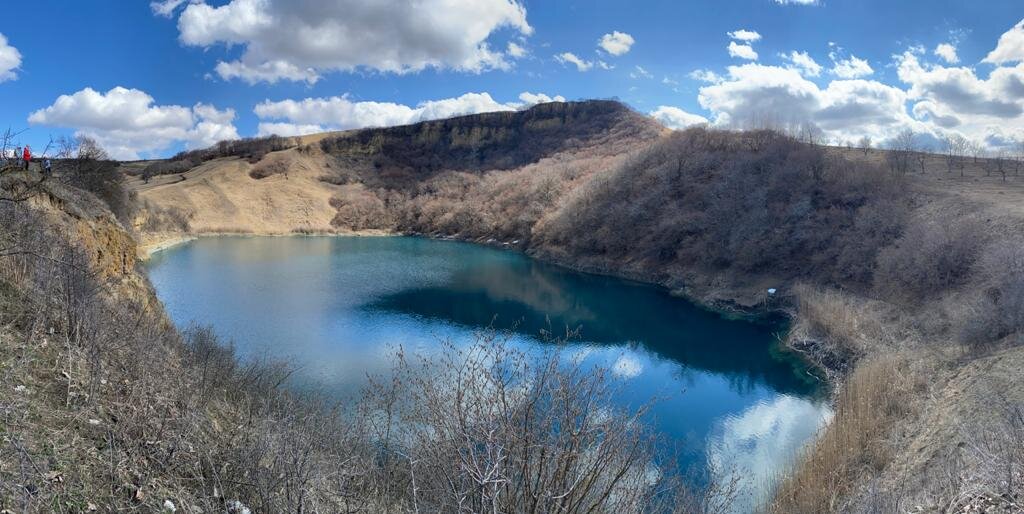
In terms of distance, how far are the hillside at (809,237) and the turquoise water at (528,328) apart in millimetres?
2044

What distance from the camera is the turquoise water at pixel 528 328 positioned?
54.8ft

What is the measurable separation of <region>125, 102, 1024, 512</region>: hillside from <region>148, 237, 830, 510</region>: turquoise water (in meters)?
2.04

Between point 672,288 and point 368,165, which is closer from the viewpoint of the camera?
point 672,288

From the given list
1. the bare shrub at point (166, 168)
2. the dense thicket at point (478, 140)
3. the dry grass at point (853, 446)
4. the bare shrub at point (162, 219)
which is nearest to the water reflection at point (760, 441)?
the dry grass at point (853, 446)

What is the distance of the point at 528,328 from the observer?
2750cm

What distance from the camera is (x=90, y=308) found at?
9.75 m

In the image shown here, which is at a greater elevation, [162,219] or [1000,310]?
[162,219]

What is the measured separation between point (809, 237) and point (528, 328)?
19.6 m

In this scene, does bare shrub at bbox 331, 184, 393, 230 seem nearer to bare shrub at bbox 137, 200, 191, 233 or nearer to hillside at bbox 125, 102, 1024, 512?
hillside at bbox 125, 102, 1024, 512

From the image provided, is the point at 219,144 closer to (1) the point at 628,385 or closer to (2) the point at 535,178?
(2) the point at 535,178

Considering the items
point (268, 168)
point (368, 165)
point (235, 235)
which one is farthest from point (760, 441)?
point (368, 165)

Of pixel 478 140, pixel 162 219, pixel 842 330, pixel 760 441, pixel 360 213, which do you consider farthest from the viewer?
pixel 478 140

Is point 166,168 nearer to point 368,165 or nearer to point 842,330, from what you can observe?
point 368,165

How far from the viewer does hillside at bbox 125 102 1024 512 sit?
1192 centimetres
